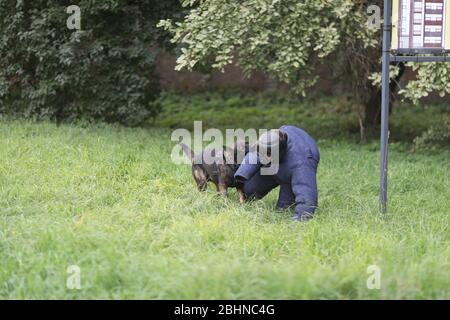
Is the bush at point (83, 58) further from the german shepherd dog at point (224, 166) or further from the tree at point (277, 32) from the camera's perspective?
the german shepherd dog at point (224, 166)

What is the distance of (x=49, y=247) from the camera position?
5426mm

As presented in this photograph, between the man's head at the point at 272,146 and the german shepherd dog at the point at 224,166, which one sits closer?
the man's head at the point at 272,146

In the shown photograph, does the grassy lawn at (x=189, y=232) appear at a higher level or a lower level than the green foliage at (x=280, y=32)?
lower

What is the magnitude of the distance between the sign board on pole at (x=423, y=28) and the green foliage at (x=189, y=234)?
1.60m

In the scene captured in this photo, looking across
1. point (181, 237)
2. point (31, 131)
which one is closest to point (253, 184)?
point (181, 237)

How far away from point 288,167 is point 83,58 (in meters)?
6.34

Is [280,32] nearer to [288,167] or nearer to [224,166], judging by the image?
[224,166]

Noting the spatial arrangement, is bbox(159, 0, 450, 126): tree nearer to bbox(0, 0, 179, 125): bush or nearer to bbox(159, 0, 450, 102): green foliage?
bbox(159, 0, 450, 102): green foliage

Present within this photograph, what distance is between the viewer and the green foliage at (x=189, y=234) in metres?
4.69
